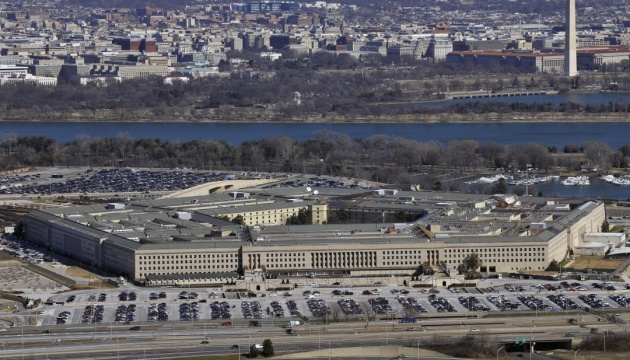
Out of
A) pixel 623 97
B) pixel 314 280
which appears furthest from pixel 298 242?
pixel 623 97

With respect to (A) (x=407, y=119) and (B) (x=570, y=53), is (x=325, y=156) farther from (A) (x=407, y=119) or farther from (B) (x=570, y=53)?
(B) (x=570, y=53)

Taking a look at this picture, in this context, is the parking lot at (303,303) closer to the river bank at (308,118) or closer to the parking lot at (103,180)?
the parking lot at (103,180)

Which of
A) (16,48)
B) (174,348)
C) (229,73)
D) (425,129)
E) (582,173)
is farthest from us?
(16,48)

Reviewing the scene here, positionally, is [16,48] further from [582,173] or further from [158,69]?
[582,173]

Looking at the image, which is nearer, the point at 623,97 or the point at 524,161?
the point at 524,161

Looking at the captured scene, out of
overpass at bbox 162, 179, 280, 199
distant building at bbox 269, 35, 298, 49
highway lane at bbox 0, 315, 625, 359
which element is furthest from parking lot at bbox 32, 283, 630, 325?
distant building at bbox 269, 35, 298, 49

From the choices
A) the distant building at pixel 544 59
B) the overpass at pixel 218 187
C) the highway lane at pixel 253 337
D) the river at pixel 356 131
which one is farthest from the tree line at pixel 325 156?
the distant building at pixel 544 59
